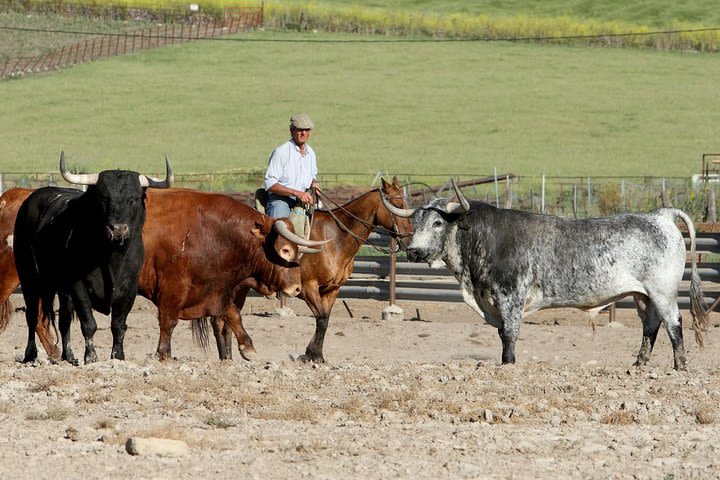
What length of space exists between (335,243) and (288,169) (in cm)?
91

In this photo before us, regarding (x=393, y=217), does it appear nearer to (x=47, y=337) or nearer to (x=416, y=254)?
(x=416, y=254)

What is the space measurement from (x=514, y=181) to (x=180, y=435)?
3626cm

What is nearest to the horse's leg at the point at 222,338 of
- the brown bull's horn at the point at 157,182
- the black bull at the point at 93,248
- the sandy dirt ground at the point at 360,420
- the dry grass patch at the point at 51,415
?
the sandy dirt ground at the point at 360,420

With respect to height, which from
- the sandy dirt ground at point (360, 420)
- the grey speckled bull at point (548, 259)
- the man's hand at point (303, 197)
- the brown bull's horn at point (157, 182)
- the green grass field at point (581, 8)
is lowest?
the sandy dirt ground at point (360, 420)

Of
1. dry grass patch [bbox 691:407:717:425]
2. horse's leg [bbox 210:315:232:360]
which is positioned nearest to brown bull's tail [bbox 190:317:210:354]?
horse's leg [bbox 210:315:232:360]

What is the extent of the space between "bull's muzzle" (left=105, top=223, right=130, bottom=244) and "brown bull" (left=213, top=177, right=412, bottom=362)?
2420mm

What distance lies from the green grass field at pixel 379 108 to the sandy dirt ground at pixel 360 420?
3556 centimetres

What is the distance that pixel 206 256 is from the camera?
1244 centimetres

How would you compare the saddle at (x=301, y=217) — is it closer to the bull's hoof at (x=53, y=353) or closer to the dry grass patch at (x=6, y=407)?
the bull's hoof at (x=53, y=353)

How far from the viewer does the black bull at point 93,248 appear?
11062 millimetres

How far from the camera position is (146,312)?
18562 millimetres

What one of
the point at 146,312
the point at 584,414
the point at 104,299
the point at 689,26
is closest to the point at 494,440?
the point at 584,414

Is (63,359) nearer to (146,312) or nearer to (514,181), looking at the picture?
(146,312)

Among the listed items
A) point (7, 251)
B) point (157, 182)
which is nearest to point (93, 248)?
point (157, 182)
